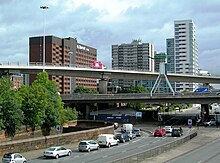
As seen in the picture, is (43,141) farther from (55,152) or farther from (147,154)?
(147,154)

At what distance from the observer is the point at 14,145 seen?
129ft

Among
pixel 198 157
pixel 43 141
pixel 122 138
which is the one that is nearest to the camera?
pixel 198 157

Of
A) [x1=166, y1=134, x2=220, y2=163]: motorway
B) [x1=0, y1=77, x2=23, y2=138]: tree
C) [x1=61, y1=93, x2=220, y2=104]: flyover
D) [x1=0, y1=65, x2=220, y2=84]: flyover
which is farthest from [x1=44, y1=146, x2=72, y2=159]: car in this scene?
[x1=0, y1=65, x2=220, y2=84]: flyover

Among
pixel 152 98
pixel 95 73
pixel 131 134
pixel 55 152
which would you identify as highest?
pixel 95 73

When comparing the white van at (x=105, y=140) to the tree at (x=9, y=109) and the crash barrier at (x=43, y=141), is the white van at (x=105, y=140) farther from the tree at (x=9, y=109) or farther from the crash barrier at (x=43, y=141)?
the tree at (x=9, y=109)

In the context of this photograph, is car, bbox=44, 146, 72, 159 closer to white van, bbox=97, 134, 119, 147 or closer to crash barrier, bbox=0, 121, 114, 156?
crash barrier, bbox=0, 121, 114, 156

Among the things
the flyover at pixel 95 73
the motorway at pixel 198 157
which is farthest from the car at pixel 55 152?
the flyover at pixel 95 73

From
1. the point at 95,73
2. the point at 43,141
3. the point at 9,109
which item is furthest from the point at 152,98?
the point at 43,141

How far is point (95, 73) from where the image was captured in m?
122

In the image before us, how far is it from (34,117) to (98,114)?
2452 inches

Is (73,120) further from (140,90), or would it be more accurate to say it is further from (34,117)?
(140,90)

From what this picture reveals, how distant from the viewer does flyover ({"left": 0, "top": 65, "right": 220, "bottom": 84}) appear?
102 meters

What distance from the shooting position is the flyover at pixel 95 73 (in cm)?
10156

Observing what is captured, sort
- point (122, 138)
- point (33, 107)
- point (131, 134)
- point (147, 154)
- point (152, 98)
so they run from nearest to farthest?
point (147, 154)
point (122, 138)
point (33, 107)
point (131, 134)
point (152, 98)
